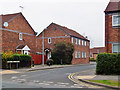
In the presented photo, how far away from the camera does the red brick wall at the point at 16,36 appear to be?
2899 centimetres

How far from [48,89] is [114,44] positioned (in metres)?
12.2

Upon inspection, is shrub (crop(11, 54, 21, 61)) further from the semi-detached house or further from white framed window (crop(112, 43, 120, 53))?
white framed window (crop(112, 43, 120, 53))

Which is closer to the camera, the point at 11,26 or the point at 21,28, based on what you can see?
the point at 11,26

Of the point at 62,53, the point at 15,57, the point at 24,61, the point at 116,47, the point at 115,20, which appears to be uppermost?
the point at 115,20

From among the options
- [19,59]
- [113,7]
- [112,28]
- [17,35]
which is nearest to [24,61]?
[19,59]

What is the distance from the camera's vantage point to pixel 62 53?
3678 centimetres

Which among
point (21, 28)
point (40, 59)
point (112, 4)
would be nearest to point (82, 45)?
point (40, 59)

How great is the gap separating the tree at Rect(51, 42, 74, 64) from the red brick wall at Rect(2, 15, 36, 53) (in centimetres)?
466

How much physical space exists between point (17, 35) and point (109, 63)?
19830 millimetres

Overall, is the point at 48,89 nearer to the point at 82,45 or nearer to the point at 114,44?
the point at 114,44

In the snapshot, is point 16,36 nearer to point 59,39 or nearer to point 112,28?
point 59,39

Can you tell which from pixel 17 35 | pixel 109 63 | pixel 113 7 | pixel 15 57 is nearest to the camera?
pixel 109 63

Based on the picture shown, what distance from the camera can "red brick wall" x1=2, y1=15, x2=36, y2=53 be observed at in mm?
28991

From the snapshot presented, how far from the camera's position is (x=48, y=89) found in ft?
30.8
